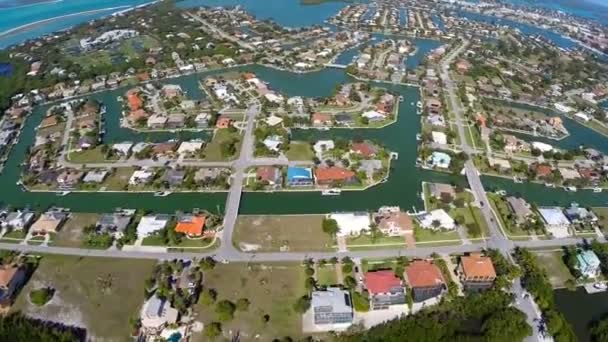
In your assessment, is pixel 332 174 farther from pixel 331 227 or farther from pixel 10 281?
pixel 10 281

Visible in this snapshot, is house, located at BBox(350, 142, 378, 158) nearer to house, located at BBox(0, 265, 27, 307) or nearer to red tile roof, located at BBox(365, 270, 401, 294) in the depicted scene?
red tile roof, located at BBox(365, 270, 401, 294)

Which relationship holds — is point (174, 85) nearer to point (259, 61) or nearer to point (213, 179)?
point (259, 61)

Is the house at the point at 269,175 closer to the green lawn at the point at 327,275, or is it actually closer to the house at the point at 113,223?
the green lawn at the point at 327,275

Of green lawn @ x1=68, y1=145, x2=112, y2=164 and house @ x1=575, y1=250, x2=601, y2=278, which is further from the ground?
house @ x1=575, y1=250, x2=601, y2=278

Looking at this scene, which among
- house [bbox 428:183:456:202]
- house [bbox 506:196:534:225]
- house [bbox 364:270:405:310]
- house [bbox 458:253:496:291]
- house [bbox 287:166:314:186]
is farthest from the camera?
house [bbox 287:166:314:186]

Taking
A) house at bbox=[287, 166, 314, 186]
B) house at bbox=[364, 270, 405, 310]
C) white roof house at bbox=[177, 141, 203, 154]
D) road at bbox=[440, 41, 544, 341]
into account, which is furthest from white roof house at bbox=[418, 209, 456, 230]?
white roof house at bbox=[177, 141, 203, 154]

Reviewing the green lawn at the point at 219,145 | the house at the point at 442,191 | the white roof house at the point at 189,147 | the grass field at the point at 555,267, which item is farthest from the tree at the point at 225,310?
the grass field at the point at 555,267
